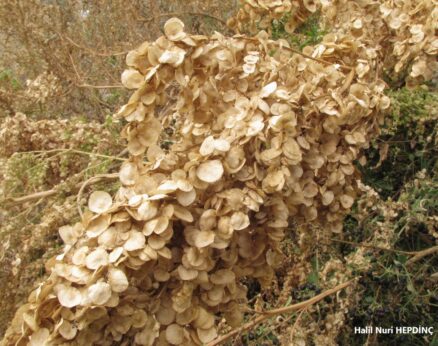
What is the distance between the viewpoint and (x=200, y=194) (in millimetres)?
772

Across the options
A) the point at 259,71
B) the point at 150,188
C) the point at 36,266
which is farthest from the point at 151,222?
the point at 36,266

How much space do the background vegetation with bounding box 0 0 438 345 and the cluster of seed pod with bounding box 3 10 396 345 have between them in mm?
254

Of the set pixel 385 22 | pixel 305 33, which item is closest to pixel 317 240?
pixel 385 22

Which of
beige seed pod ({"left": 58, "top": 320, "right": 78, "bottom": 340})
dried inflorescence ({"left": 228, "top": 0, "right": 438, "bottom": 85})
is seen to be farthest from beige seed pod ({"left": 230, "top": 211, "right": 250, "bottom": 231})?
dried inflorescence ({"left": 228, "top": 0, "right": 438, "bottom": 85})

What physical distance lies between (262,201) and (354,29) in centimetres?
56

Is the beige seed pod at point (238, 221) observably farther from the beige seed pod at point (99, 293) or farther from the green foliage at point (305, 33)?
the green foliage at point (305, 33)

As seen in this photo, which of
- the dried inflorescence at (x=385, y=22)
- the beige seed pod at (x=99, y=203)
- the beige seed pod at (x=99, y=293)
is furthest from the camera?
the dried inflorescence at (x=385, y=22)

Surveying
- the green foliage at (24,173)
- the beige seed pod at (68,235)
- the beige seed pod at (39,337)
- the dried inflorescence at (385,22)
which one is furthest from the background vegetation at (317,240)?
the beige seed pod at (39,337)

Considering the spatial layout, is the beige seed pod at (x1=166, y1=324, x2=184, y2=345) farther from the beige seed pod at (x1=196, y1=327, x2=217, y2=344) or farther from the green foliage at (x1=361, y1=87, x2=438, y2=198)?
the green foliage at (x1=361, y1=87, x2=438, y2=198)

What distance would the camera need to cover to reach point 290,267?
149cm

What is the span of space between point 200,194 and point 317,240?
0.60 m

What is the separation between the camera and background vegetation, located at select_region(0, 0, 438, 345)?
1.20 metres

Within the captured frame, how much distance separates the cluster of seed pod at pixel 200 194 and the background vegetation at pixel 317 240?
0.25 metres

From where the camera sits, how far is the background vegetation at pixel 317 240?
120 centimetres
